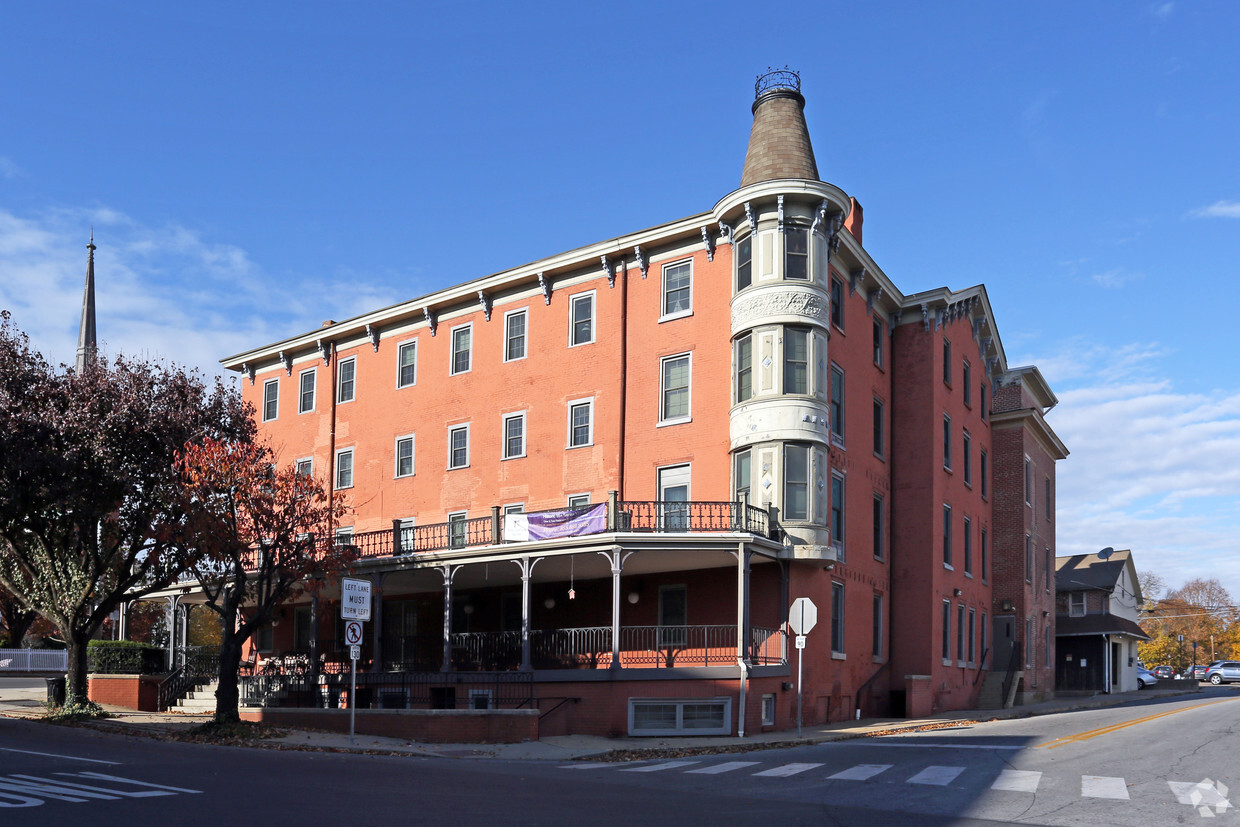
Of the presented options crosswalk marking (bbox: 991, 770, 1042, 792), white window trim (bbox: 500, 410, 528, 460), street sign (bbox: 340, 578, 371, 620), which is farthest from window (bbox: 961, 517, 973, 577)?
crosswalk marking (bbox: 991, 770, 1042, 792)

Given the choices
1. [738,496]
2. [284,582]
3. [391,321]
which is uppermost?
[391,321]

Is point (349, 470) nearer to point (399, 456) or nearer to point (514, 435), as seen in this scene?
point (399, 456)

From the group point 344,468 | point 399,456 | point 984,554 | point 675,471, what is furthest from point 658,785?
point 984,554

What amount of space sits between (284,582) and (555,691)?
6.51 metres

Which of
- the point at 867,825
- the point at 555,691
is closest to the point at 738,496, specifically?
the point at 555,691

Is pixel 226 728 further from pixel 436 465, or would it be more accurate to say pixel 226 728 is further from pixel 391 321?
→ pixel 391 321

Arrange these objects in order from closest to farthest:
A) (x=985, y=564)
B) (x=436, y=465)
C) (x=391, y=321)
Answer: (x=436, y=465) < (x=391, y=321) < (x=985, y=564)

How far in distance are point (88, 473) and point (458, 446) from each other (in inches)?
453

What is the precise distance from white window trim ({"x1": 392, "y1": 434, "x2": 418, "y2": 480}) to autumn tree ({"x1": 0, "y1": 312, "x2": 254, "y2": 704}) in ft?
23.6

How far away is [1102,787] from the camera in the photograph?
14734 millimetres

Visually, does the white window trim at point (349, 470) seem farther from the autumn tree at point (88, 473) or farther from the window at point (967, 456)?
the window at point (967, 456)

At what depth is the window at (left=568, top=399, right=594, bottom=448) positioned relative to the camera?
32750 mm

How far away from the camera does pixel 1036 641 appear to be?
45812 mm

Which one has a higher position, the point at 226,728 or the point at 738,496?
the point at 738,496
